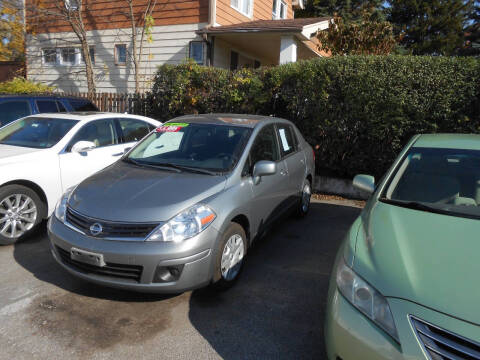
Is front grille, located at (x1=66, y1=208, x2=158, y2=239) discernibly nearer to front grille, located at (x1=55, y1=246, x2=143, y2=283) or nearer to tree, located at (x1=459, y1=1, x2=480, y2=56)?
front grille, located at (x1=55, y1=246, x2=143, y2=283)

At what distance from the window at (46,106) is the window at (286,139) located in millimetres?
4442

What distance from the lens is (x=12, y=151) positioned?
4312 millimetres

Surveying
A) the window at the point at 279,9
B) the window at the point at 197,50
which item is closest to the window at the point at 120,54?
the window at the point at 197,50

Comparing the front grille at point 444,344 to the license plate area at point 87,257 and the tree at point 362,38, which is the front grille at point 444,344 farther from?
the tree at point 362,38

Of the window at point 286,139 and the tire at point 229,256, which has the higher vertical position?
the window at point 286,139

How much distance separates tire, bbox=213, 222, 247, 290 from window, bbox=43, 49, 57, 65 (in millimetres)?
14977

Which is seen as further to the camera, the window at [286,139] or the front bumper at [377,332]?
the window at [286,139]

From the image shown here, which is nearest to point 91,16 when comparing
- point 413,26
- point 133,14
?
point 133,14

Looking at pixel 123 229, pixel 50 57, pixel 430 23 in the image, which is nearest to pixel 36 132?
pixel 123 229

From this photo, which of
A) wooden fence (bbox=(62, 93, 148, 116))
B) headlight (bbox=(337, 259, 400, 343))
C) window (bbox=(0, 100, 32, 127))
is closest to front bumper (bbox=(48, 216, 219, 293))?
headlight (bbox=(337, 259, 400, 343))

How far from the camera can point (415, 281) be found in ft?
5.98

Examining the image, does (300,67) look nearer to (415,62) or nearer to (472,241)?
(415,62)

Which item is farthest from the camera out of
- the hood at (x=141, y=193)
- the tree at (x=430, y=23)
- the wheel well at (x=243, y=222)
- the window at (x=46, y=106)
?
the tree at (x=430, y=23)

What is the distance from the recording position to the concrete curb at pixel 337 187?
698 cm
